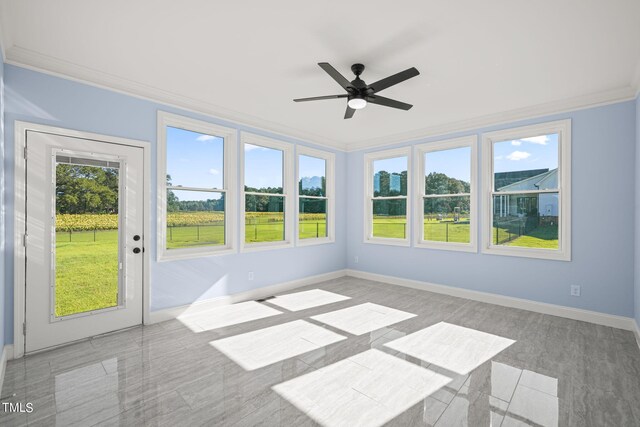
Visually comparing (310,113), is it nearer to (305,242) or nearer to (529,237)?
(305,242)

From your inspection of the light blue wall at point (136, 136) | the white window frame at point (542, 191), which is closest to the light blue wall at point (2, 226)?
the light blue wall at point (136, 136)

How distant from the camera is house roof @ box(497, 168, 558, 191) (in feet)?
13.9

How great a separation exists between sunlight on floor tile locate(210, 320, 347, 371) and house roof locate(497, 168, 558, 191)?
339cm

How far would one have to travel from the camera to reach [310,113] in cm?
456

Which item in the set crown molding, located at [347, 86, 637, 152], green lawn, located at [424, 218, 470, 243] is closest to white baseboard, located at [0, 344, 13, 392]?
green lawn, located at [424, 218, 470, 243]

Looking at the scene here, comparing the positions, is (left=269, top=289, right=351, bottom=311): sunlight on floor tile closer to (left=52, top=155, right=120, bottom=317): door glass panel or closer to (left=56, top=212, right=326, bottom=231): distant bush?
(left=56, top=212, right=326, bottom=231): distant bush

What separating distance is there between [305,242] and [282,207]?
0.82 m

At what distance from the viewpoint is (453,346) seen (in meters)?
3.12

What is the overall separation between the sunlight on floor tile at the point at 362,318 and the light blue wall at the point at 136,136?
4.74 ft

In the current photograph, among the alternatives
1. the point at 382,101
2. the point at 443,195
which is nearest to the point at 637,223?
the point at 443,195

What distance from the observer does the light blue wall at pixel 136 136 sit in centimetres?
287

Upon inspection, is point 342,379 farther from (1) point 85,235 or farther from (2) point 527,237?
(2) point 527,237

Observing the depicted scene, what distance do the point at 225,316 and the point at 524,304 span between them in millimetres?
4089

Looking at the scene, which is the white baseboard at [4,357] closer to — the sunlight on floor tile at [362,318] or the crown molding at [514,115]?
the sunlight on floor tile at [362,318]
